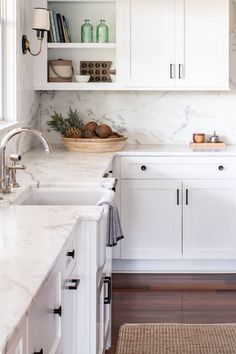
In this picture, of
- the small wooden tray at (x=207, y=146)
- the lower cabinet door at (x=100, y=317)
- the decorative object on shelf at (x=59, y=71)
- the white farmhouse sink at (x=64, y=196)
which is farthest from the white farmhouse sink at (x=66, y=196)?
the decorative object on shelf at (x=59, y=71)

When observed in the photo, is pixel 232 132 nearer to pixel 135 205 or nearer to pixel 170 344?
pixel 135 205

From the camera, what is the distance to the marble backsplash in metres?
5.90

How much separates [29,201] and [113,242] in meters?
0.46

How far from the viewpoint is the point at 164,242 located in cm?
541

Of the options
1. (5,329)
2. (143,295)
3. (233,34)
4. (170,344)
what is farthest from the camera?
(233,34)

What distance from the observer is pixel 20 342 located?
164cm

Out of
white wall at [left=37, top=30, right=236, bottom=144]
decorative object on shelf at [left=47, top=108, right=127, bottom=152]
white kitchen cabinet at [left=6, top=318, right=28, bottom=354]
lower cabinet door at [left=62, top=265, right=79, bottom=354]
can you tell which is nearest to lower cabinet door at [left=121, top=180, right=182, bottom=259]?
decorative object on shelf at [left=47, top=108, right=127, bottom=152]

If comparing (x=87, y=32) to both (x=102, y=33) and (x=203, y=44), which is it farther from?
(x=203, y=44)

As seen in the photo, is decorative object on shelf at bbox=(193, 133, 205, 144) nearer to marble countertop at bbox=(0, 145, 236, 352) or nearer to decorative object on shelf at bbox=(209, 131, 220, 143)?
decorative object on shelf at bbox=(209, 131, 220, 143)

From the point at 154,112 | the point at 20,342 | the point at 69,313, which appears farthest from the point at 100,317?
the point at 154,112

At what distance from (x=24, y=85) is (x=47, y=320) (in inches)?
133

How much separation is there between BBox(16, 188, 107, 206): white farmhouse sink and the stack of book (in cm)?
225

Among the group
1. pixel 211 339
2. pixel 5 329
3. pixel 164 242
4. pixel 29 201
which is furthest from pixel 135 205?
pixel 5 329

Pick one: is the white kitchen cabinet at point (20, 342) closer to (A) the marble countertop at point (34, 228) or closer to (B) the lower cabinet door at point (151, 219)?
(A) the marble countertop at point (34, 228)
